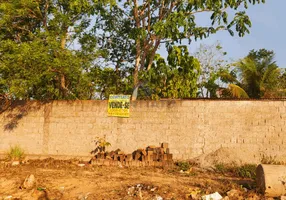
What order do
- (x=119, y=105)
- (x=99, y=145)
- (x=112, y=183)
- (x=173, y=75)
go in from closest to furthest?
1. (x=112, y=183)
2. (x=99, y=145)
3. (x=119, y=105)
4. (x=173, y=75)

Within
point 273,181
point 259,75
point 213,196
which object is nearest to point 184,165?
point 213,196

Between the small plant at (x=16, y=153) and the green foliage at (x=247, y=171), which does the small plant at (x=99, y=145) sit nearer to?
the small plant at (x=16, y=153)

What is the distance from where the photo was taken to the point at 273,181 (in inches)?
222

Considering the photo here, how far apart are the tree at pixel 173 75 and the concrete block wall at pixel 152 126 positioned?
3.30 ft

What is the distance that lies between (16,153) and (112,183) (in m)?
4.31

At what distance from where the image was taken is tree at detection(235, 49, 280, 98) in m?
12.9

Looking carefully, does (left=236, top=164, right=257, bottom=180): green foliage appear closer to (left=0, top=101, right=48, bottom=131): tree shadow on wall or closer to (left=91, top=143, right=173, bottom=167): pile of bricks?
(left=91, top=143, right=173, bottom=167): pile of bricks

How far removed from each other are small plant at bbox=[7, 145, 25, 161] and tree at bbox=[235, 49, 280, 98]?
29.8 feet

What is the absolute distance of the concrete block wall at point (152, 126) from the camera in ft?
28.0

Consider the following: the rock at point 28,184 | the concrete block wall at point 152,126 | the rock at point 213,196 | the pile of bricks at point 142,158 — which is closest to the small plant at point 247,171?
the concrete block wall at point 152,126

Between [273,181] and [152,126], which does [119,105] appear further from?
[273,181]

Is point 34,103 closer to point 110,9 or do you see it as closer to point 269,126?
point 110,9

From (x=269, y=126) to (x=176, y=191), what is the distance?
3.92 m

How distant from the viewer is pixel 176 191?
5.98m
